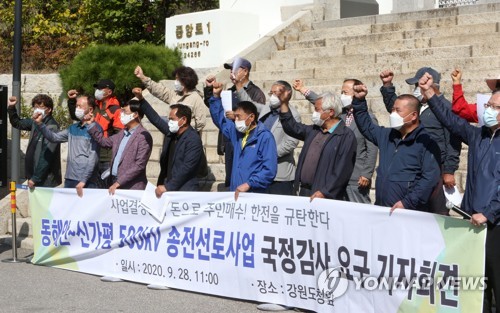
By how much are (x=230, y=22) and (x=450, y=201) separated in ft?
33.1

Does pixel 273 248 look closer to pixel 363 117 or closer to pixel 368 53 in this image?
pixel 363 117

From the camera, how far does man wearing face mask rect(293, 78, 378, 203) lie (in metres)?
9.11

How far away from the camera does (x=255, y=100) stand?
33.2ft

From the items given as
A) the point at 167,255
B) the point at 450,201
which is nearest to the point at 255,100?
the point at 167,255

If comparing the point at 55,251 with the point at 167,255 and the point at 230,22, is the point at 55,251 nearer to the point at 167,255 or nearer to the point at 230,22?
the point at 167,255

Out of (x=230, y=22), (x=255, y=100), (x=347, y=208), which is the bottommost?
(x=347, y=208)

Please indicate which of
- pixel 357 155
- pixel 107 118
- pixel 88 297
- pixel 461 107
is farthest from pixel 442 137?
pixel 107 118

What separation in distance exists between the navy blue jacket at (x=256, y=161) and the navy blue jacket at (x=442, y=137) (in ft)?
3.86

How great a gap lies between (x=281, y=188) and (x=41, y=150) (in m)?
3.17

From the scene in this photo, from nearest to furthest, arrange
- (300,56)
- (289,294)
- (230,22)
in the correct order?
(289,294), (300,56), (230,22)

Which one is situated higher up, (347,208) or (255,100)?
(255,100)

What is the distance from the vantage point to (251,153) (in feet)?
29.2

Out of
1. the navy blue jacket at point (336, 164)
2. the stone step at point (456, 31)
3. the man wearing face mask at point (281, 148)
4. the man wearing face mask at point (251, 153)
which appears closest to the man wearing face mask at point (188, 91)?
the man wearing face mask at point (281, 148)

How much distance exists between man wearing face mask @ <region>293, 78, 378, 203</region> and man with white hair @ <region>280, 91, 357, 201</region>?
480 millimetres
